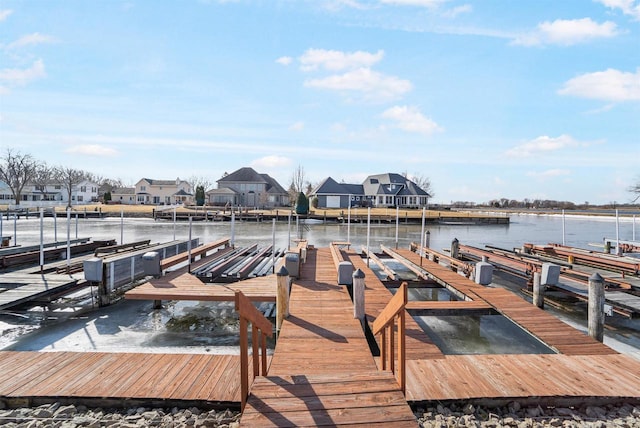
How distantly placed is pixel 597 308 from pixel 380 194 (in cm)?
5472

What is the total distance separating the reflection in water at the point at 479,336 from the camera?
689cm

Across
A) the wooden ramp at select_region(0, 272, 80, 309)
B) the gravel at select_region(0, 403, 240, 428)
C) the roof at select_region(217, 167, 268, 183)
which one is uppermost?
the roof at select_region(217, 167, 268, 183)

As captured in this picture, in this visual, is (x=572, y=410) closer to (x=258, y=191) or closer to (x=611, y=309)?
(x=611, y=309)

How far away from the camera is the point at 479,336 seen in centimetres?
768

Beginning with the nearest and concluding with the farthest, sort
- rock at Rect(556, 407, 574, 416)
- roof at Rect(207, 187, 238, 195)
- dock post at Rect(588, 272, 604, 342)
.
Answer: rock at Rect(556, 407, 574, 416), dock post at Rect(588, 272, 604, 342), roof at Rect(207, 187, 238, 195)

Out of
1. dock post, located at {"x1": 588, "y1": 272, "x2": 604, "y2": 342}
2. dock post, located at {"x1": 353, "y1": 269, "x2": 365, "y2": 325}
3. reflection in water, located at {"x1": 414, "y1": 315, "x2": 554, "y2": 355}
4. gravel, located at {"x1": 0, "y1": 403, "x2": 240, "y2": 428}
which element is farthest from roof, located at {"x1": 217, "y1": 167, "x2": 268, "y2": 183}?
gravel, located at {"x1": 0, "y1": 403, "x2": 240, "y2": 428}

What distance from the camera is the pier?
3.49 metres

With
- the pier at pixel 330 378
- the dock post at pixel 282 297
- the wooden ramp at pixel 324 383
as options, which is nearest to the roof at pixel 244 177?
the dock post at pixel 282 297

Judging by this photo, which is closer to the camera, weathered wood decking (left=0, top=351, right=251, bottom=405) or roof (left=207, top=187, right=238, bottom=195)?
weathered wood decking (left=0, top=351, right=251, bottom=405)

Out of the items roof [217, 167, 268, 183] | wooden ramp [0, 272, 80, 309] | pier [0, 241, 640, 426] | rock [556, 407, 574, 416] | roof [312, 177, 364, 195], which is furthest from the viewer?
roof [217, 167, 268, 183]

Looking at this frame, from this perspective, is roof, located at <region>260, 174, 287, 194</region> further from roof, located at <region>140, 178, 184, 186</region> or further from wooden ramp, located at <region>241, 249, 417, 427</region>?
wooden ramp, located at <region>241, 249, 417, 427</region>

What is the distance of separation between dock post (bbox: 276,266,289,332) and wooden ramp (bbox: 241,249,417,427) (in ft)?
0.39

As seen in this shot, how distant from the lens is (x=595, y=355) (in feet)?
18.0

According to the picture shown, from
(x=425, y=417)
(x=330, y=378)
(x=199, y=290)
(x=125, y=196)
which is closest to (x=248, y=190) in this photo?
(x=125, y=196)
